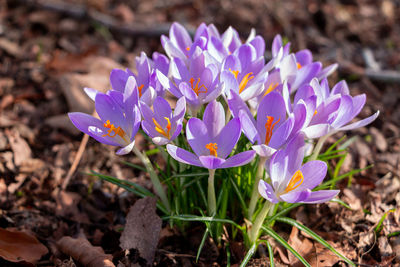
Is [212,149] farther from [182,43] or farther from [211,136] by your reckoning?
[182,43]

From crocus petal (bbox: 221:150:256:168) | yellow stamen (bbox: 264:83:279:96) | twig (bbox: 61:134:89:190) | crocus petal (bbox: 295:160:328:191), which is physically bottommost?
twig (bbox: 61:134:89:190)

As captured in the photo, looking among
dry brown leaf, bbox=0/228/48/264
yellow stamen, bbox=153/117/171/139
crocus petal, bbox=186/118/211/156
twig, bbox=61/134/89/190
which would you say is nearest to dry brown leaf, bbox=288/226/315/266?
crocus petal, bbox=186/118/211/156

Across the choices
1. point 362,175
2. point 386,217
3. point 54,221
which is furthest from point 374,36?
point 54,221

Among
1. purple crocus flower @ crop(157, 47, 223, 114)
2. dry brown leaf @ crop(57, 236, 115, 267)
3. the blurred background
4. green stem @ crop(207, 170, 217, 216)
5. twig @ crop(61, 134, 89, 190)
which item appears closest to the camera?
purple crocus flower @ crop(157, 47, 223, 114)

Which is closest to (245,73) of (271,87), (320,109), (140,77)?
(271,87)

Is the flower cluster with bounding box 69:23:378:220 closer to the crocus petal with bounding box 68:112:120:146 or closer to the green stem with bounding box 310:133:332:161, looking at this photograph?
the crocus petal with bounding box 68:112:120:146

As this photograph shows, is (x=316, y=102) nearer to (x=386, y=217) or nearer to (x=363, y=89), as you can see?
(x=386, y=217)
